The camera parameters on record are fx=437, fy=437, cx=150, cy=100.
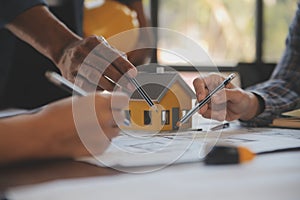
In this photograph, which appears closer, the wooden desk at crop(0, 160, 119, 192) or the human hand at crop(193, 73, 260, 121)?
the wooden desk at crop(0, 160, 119, 192)

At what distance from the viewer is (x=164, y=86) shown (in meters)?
0.63

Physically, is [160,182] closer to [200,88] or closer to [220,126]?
[200,88]

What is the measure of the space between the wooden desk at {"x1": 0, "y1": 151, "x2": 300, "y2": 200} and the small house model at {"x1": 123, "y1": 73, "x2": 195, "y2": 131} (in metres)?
0.12

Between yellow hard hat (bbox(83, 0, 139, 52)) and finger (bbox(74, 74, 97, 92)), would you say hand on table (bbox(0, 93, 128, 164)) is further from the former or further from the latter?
yellow hard hat (bbox(83, 0, 139, 52))

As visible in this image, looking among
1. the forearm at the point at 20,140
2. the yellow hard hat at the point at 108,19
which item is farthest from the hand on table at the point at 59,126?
the yellow hard hat at the point at 108,19

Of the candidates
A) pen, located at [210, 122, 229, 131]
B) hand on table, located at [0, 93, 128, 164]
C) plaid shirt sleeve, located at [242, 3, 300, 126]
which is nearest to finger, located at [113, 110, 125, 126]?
hand on table, located at [0, 93, 128, 164]

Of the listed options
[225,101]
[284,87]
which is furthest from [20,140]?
[284,87]

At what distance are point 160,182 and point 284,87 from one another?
68 centimetres

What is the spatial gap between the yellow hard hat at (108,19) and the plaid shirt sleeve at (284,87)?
0.35 metres

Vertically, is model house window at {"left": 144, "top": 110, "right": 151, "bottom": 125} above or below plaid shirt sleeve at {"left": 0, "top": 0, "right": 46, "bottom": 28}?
below

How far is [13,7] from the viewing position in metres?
0.71

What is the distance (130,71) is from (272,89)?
497mm

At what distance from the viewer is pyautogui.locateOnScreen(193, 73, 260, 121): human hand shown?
2.24 feet

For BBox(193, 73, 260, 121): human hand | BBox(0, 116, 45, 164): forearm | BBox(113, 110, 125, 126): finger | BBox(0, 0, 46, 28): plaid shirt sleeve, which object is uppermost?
BBox(0, 0, 46, 28): plaid shirt sleeve
